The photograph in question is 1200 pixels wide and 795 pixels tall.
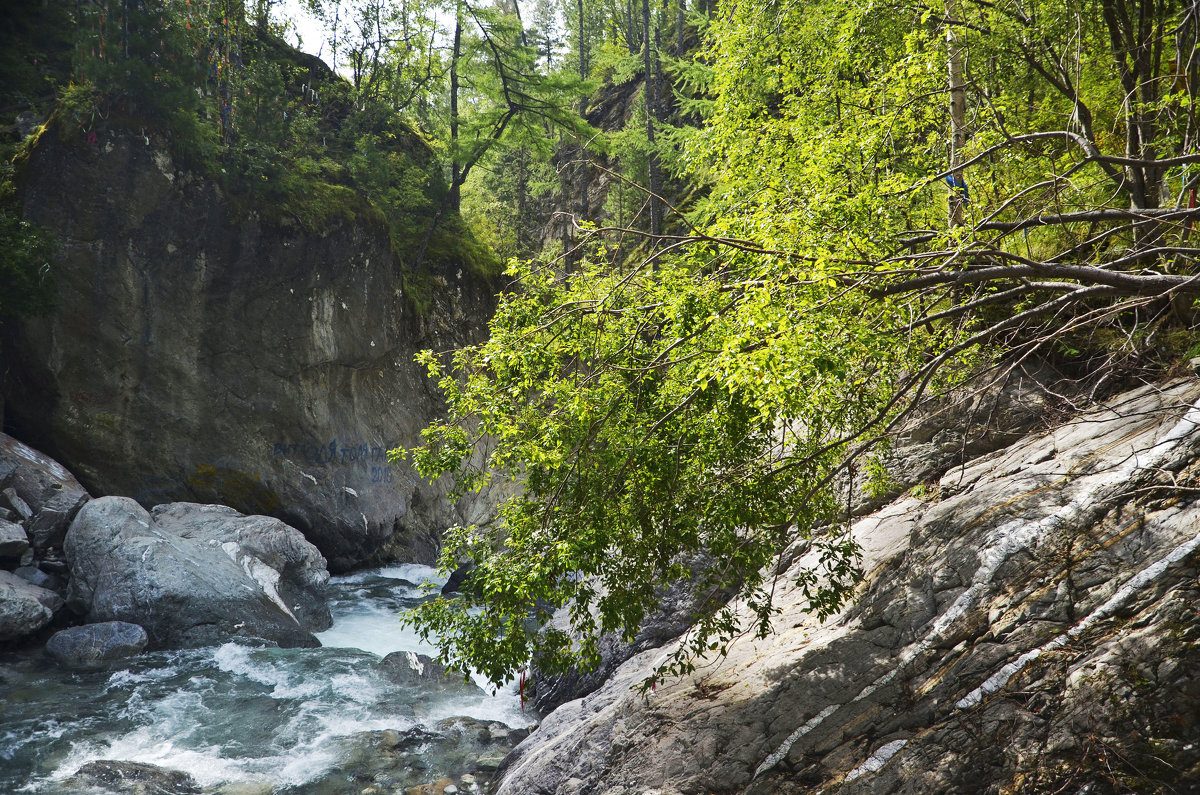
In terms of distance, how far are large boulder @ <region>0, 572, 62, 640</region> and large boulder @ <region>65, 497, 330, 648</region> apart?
346 mm

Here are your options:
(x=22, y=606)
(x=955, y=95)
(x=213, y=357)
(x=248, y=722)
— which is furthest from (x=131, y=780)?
(x=955, y=95)

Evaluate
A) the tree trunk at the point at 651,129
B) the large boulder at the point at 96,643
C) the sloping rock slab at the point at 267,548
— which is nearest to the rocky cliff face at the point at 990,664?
A: the large boulder at the point at 96,643

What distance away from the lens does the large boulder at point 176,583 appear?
1074cm

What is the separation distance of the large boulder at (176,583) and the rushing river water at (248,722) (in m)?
0.42

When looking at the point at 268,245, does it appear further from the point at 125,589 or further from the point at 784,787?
the point at 784,787

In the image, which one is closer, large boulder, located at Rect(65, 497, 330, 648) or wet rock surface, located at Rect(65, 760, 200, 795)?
wet rock surface, located at Rect(65, 760, 200, 795)

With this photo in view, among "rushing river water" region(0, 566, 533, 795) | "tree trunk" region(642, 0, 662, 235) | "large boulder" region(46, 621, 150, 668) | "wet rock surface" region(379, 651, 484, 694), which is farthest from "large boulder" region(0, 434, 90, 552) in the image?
"tree trunk" region(642, 0, 662, 235)

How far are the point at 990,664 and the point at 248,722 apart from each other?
27.9 ft

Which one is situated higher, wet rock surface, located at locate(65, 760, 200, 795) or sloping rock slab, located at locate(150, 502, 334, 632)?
sloping rock slab, located at locate(150, 502, 334, 632)

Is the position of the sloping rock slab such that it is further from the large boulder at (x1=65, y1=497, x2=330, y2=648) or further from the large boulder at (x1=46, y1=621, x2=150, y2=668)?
the large boulder at (x1=46, y1=621, x2=150, y2=668)

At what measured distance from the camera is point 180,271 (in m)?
14.8

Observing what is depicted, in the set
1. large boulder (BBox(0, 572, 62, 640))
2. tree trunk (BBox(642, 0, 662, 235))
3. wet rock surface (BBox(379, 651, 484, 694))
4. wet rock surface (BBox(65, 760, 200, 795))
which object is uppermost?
tree trunk (BBox(642, 0, 662, 235))

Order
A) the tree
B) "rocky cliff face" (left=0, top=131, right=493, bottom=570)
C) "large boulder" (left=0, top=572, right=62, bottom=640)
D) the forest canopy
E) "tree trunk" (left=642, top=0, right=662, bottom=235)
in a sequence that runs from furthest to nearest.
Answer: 1. "tree trunk" (left=642, top=0, right=662, bottom=235)
2. "rocky cliff face" (left=0, top=131, right=493, bottom=570)
3. "large boulder" (left=0, top=572, right=62, bottom=640)
4. the forest canopy
5. the tree

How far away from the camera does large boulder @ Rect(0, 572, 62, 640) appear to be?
987 cm
